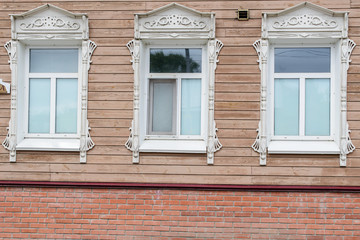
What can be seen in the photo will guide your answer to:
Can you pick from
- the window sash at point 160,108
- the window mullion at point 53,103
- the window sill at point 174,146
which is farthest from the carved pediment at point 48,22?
the window sill at point 174,146

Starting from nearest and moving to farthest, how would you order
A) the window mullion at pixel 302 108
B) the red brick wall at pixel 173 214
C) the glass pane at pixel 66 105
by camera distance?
the red brick wall at pixel 173 214
the window mullion at pixel 302 108
the glass pane at pixel 66 105

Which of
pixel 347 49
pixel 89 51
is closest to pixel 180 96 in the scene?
pixel 89 51

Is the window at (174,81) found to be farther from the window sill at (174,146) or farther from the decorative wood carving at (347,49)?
the decorative wood carving at (347,49)

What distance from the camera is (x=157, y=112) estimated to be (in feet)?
21.7

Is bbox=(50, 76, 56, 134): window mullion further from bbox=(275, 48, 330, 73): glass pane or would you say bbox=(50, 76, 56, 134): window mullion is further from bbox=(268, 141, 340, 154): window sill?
bbox=(275, 48, 330, 73): glass pane

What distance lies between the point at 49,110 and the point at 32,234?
200 cm

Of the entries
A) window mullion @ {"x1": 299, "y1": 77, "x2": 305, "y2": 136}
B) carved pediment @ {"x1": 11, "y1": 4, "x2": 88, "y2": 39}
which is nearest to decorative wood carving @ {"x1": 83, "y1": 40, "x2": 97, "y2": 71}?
carved pediment @ {"x1": 11, "y1": 4, "x2": 88, "y2": 39}

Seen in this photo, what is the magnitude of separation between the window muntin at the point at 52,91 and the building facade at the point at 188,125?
0.17 ft

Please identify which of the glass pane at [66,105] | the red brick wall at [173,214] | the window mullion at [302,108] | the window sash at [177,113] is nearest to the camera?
the red brick wall at [173,214]

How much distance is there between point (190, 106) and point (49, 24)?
2.61 m

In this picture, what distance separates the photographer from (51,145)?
6438mm

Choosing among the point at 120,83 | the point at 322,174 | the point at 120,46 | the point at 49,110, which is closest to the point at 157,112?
the point at 120,83

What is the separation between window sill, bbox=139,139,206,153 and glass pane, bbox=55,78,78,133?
126 cm

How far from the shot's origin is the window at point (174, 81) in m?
6.29
